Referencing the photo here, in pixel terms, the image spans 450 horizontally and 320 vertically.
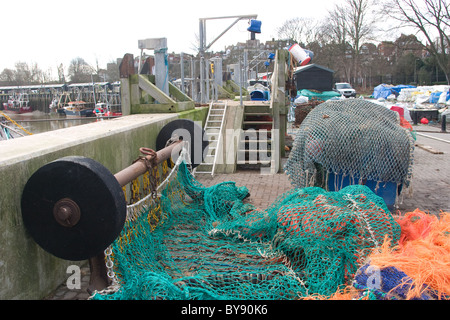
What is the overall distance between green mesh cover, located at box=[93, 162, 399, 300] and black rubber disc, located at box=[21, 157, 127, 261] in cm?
45

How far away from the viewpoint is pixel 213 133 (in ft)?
33.6

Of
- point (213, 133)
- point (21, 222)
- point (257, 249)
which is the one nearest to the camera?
point (21, 222)

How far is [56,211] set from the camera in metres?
3.16

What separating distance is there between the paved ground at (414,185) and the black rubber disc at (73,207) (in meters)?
0.81

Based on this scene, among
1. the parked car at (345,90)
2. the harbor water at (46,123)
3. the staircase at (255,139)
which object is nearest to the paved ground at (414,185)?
the staircase at (255,139)

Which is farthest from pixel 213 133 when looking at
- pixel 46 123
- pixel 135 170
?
pixel 46 123

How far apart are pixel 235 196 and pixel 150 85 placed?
12.6 feet

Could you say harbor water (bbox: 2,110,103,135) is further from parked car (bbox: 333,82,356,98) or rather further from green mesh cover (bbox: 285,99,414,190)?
parked car (bbox: 333,82,356,98)

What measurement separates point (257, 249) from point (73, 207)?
2.15m

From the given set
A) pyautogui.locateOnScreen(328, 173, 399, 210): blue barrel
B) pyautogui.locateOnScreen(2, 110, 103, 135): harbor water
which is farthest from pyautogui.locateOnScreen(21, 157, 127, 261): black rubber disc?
pyautogui.locateOnScreen(2, 110, 103, 135): harbor water

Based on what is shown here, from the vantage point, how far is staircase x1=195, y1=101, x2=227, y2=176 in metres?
9.27

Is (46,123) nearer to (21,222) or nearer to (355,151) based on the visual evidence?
(355,151)

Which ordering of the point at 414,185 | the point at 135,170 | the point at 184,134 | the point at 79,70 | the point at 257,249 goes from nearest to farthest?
the point at 135,170
the point at 257,249
the point at 184,134
the point at 414,185
the point at 79,70

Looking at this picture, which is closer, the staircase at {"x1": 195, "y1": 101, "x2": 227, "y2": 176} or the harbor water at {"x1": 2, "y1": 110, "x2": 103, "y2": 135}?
the staircase at {"x1": 195, "y1": 101, "x2": 227, "y2": 176}
